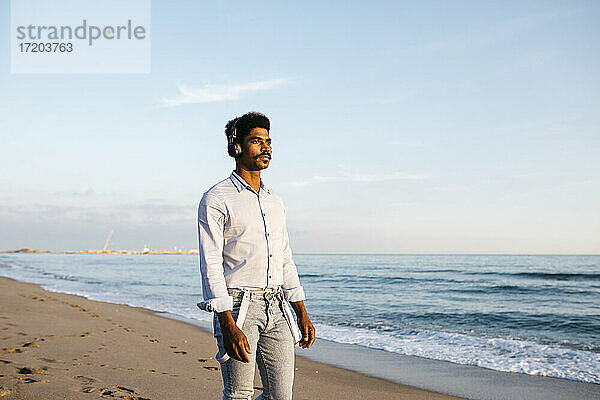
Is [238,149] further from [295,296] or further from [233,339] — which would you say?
[233,339]

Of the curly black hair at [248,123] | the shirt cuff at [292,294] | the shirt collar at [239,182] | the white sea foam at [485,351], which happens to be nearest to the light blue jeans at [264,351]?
the shirt cuff at [292,294]

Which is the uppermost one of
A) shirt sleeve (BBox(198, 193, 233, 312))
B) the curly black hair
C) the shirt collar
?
the curly black hair

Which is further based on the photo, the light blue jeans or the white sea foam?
the white sea foam

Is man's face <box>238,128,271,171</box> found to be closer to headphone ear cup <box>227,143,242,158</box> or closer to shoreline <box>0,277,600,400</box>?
headphone ear cup <box>227,143,242,158</box>

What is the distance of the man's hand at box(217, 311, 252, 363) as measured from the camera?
2248mm

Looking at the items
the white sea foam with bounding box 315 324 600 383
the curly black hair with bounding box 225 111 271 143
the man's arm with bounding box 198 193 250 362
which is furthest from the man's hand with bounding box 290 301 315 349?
the white sea foam with bounding box 315 324 600 383

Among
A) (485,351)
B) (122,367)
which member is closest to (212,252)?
(122,367)

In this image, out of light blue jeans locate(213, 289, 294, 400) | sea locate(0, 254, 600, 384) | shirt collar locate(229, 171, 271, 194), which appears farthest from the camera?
sea locate(0, 254, 600, 384)

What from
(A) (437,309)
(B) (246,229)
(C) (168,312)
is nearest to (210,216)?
(B) (246,229)

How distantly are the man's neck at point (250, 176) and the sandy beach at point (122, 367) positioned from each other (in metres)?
2.73

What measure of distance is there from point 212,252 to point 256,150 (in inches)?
23.2

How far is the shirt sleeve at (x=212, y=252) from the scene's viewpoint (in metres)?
2.27

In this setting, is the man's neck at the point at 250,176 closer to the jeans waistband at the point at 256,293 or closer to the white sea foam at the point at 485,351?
the jeans waistband at the point at 256,293

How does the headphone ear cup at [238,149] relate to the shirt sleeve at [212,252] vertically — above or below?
above
